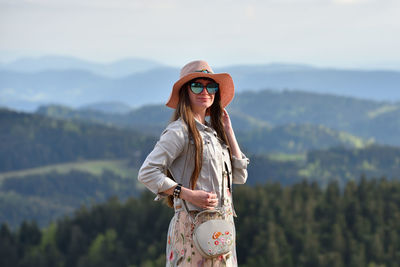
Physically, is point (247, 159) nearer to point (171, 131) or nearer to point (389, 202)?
point (171, 131)

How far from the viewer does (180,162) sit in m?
6.30

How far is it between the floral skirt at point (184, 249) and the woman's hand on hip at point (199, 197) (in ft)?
1.03

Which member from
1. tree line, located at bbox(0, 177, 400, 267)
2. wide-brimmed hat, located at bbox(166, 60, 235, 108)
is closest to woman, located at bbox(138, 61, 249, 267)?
wide-brimmed hat, located at bbox(166, 60, 235, 108)

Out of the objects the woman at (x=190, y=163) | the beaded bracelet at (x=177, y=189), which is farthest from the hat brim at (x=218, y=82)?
the beaded bracelet at (x=177, y=189)

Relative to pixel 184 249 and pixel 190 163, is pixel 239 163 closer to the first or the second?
pixel 190 163

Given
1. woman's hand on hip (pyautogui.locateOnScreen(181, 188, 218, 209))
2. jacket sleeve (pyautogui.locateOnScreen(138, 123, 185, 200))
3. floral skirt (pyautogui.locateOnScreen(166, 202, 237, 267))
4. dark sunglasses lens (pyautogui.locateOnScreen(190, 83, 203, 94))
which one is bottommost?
floral skirt (pyautogui.locateOnScreen(166, 202, 237, 267))

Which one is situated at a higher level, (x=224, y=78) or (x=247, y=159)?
(x=224, y=78)

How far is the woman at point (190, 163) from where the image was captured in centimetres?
604

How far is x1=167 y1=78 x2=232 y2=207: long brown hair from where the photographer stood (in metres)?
6.20

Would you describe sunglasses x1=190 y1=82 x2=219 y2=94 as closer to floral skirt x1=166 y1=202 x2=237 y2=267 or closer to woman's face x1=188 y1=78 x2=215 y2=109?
woman's face x1=188 y1=78 x2=215 y2=109

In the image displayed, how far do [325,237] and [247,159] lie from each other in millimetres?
108441

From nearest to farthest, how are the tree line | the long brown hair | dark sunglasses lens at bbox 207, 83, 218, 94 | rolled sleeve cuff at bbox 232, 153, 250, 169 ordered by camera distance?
the long brown hair < dark sunglasses lens at bbox 207, 83, 218, 94 < rolled sleeve cuff at bbox 232, 153, 250, 169 < the tree line

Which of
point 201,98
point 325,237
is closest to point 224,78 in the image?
point 201,98

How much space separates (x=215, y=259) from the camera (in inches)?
245
